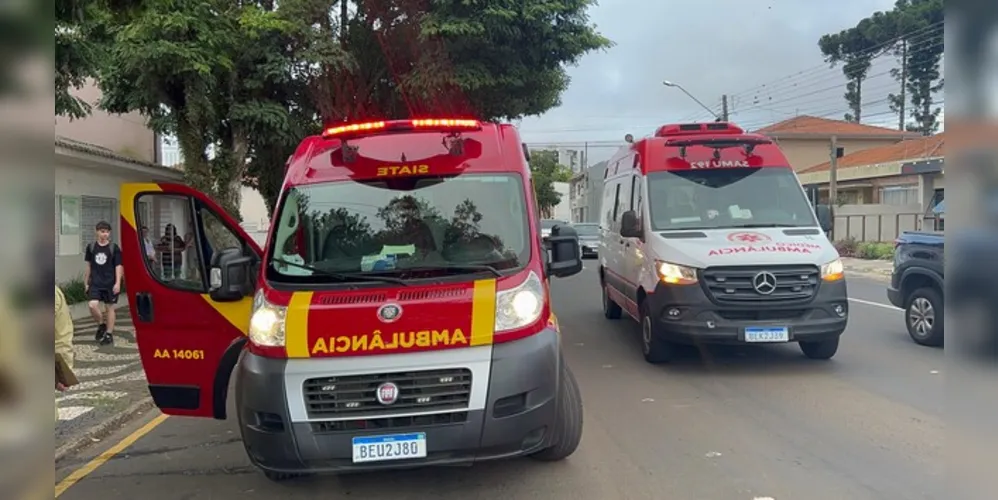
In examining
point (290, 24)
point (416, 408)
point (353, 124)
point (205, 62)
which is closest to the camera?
point (416, 408)

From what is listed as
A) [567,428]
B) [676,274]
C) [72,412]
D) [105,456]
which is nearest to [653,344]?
[676,274]

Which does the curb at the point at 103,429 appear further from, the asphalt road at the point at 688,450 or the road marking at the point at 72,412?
the road marking at the point at 72,412

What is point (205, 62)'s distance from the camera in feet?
43.6

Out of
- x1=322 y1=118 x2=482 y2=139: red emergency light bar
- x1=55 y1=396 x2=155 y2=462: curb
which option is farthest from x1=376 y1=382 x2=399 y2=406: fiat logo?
x1=55 y1=396 x2=155 y2=462: curb

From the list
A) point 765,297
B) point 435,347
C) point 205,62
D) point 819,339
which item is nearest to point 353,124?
point 435,347

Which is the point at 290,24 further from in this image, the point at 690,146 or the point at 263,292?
the point at 263,292

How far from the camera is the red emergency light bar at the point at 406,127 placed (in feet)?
17.6

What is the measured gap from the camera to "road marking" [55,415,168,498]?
5156 mm

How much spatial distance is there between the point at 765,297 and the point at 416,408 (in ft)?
14.5

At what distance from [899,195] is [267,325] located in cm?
3271

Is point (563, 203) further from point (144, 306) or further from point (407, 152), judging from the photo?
point (144, 306)

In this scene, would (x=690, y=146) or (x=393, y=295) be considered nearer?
(x=393, y=295)

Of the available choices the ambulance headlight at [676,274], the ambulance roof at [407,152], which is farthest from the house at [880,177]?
the ambulance roof at [407,152]

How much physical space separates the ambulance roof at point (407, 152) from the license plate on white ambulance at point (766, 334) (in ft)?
10.8
